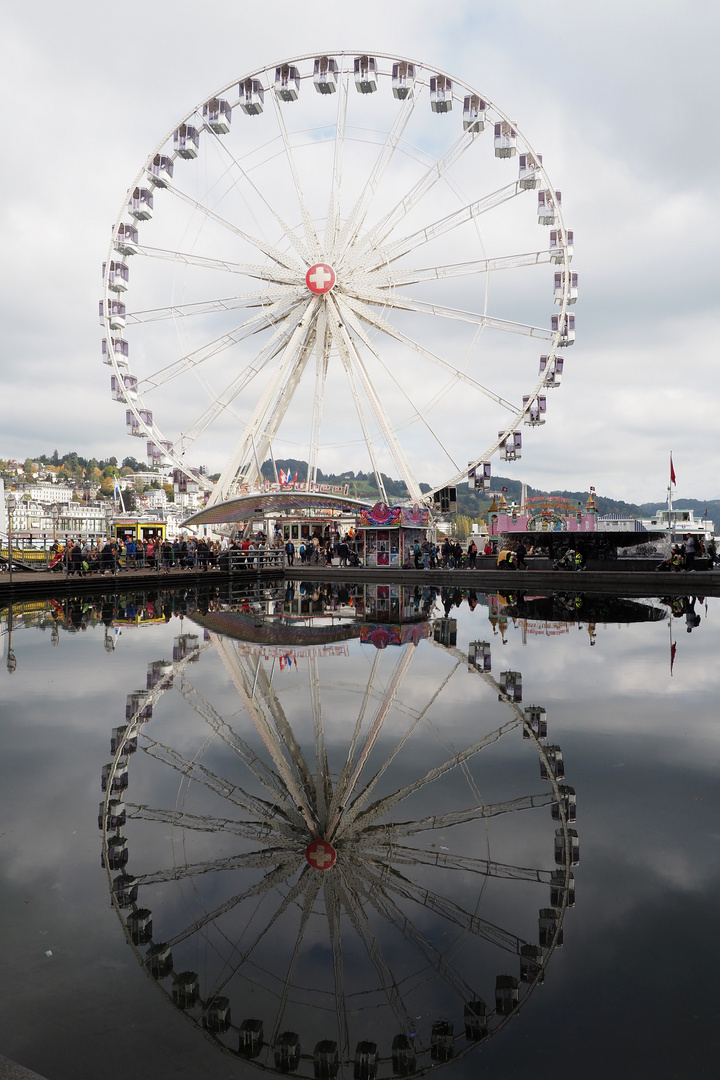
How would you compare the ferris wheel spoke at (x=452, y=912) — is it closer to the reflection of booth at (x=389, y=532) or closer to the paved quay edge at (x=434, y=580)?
the paved quay edge at (x=434, y=580)

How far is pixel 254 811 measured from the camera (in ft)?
15.1

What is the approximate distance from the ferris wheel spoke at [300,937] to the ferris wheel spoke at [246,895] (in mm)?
162

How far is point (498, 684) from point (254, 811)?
4.33m

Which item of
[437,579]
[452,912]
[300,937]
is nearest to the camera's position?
[300,937]

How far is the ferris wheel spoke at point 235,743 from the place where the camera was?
16.4 feet

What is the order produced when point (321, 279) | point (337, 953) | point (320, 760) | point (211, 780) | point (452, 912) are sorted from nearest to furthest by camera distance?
1. point (337, 953)
2. point (452, 912)
3. point (211, 780)
4. point (320, 760)
5. point (321, 279)

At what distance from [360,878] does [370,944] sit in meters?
0.52

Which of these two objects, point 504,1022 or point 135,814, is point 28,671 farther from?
point 504,1022

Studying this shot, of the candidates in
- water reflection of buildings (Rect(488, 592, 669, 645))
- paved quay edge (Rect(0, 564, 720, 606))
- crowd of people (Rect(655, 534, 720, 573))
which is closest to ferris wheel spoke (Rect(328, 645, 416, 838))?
water reflection of buildings (Rect(488, 592, 669, 645))

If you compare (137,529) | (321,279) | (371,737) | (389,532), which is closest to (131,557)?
(389,532)

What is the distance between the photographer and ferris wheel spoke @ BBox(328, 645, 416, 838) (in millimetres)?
4395

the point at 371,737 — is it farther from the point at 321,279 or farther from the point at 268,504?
the point at 268,504

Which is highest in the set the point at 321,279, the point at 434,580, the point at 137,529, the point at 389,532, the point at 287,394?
the point at 321,279

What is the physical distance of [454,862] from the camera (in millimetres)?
3908
